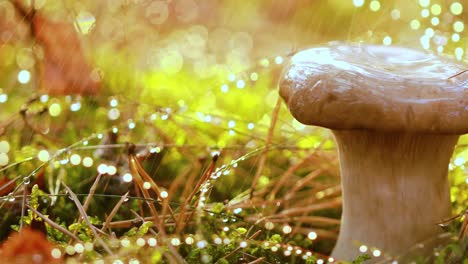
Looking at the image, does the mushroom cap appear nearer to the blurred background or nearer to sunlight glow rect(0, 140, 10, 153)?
the blurred background

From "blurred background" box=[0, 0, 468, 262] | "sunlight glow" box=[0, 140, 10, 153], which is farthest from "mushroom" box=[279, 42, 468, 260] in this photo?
"sunlight glow" box=[0, 140, 10, 153]

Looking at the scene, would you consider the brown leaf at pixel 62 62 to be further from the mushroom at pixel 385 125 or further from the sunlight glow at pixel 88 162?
the mushroom at pixel 385 125

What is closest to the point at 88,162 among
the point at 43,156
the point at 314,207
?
the point at 43,156

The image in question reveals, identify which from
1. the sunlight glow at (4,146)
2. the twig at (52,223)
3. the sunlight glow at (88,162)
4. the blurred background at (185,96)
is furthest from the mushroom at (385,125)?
the sunlight glow at (4,146)

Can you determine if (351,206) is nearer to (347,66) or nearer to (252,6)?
(347,66)

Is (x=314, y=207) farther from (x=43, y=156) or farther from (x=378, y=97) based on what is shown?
(x=43, y=156)
